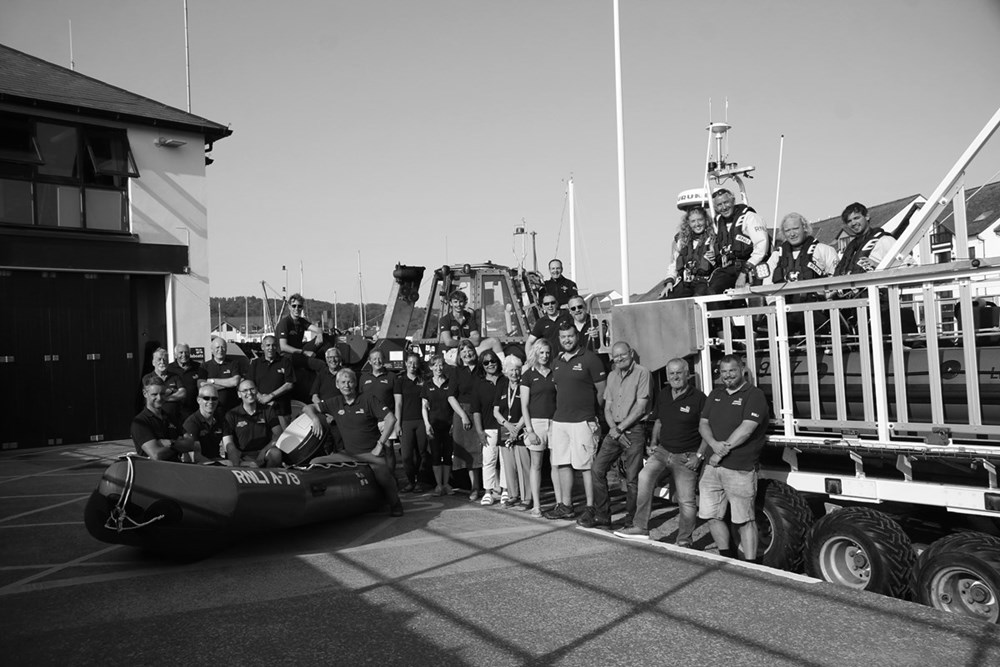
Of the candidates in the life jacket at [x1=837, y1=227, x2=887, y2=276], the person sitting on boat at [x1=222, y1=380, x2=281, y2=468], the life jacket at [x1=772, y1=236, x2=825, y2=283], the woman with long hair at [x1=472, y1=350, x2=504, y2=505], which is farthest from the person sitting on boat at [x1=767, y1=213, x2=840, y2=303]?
the person sitting on boat at [x1=222, y1=380, x2=281, y2=468]

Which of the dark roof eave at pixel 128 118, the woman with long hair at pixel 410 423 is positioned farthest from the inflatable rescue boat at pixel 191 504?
the dark roof eave at pixel 128 118

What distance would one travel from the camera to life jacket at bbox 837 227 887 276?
7.13 m

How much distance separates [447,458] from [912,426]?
5.70 m

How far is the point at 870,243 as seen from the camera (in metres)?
7.14

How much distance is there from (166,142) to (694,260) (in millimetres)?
11933

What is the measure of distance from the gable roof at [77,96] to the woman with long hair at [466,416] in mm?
9762

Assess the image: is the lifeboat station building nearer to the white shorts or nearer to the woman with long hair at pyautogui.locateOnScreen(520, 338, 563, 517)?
the woman with long hair at pyautogui.locateOnScreen(520, 338, 563, 517)

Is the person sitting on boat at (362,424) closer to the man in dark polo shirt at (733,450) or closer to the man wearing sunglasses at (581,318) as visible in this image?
the man wearing sunglasses at (581,318)

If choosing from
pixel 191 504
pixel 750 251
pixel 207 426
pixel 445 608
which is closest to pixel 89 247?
pixel 207 426

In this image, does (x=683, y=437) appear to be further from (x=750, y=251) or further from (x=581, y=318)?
(x=581, y=318)

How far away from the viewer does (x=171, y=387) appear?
941 centimetres

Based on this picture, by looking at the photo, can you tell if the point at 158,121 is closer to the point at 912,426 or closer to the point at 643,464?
the point at 643,464

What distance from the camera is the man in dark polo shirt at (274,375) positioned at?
402 inches

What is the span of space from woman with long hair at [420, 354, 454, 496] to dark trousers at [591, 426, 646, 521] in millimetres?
2532
